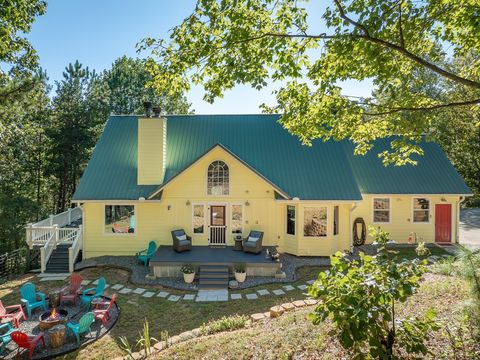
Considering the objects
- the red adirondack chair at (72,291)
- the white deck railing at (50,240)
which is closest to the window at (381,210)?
the red adirondack chair at (72,291)

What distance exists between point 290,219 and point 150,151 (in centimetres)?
813

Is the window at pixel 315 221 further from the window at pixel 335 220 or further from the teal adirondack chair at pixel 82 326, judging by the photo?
the teal adirondack chair at pixel 82 326

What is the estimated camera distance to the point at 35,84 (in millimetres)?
10250

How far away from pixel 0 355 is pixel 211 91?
8472 mm

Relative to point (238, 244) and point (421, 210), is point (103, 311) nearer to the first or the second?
point (238, 244)

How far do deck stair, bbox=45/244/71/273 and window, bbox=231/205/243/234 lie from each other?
8004 mm

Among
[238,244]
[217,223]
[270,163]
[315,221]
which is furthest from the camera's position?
[270,163]

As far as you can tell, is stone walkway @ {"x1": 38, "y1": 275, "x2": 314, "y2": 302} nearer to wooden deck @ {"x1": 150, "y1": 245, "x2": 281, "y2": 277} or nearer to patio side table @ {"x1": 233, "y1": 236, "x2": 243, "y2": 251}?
wooden deck @ {"x1": 150, "y1": 245, "x2": 281, "y2": 277}

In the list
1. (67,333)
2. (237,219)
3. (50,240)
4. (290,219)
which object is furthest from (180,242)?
(50,240)

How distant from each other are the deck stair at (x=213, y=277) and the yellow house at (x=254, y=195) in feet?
8.81

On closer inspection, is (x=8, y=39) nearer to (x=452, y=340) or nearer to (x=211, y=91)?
(x=211, y=91)

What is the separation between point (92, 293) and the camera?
1066cm

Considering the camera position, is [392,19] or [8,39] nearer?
[392,19]

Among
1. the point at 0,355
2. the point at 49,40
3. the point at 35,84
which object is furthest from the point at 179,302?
the point at 49,40
